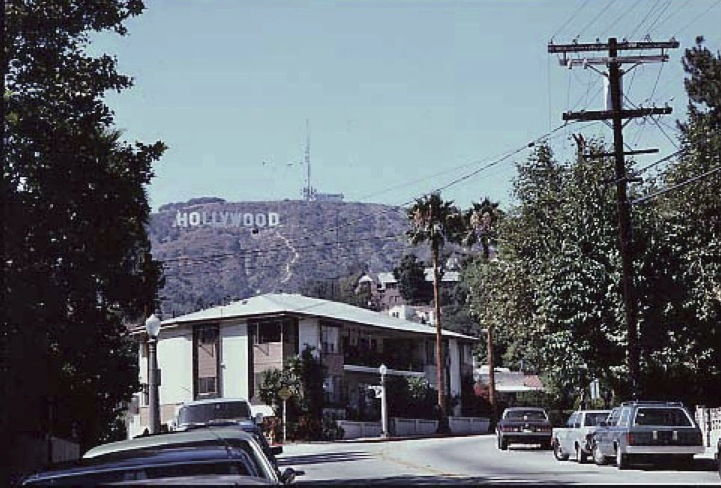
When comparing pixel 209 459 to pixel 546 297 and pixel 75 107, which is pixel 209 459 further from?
pixel 546 297

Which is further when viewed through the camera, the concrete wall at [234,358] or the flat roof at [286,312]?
the concrete wall at [234,358]

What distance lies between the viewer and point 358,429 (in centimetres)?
6638

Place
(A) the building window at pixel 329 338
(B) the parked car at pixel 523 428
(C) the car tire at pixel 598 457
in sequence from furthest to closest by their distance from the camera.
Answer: (A) the building window at pixel 329 338 → (B) the parked car at pixel 523 428 → (C) the car tire at pixel 598 457

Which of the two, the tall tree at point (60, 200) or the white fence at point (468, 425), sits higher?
the tall tree at point (60, 200)

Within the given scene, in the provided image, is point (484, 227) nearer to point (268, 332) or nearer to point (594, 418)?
point (268, 332)

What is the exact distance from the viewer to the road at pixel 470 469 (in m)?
25.7

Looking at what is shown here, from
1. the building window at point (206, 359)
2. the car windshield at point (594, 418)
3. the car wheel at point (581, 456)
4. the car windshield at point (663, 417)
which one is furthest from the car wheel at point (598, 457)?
the building window at point (206, 359)

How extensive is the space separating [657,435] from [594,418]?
5267 millimetres

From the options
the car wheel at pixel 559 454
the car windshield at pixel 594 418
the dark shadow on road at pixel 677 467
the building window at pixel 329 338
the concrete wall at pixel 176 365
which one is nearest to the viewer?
the dark shadow on road at pixel 677 467

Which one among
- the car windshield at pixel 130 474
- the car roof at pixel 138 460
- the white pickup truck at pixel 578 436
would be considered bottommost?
the white pickup truck at pixel 578 436

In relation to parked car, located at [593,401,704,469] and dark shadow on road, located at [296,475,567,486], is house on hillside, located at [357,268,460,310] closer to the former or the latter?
parked car, located at [593,401,704,469]

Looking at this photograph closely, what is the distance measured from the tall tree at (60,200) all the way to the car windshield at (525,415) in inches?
875

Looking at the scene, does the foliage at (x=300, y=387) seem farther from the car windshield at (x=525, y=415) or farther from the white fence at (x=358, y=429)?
the car windshield at (x=525, y=415)

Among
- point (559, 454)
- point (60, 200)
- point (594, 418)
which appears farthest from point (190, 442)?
point (559, 454)
